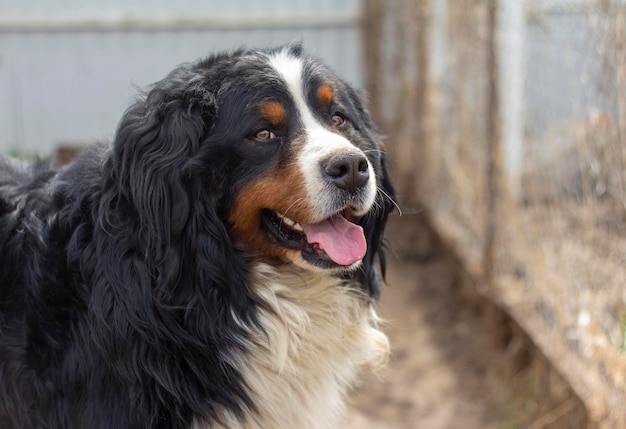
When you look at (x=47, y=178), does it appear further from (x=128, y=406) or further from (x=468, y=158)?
(x=468, y=158)

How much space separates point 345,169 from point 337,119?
343 mm

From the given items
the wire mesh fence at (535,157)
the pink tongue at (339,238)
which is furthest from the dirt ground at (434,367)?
the pink tongue at (339,238)

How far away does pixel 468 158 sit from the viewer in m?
5.15

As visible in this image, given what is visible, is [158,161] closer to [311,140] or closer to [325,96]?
[311,140]

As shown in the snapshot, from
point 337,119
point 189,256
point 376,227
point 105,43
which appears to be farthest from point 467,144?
point 105,43

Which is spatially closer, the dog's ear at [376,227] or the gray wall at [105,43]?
the dog's ear at [376,227]

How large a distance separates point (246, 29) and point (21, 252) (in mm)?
5546

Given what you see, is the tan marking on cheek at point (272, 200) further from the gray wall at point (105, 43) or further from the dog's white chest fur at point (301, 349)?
the gray wall at point (105, 43)

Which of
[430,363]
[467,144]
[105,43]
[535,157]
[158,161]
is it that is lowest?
[430,363]

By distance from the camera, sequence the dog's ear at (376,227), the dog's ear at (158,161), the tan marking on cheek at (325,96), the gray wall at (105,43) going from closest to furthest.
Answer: the dog's ear at (158,161)
the tan marking on cheek at (325,96)
the dog's ear at (376,227)
the gray wall at (105,43)

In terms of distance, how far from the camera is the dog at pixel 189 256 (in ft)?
7.52

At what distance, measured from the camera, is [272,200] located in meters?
2.36

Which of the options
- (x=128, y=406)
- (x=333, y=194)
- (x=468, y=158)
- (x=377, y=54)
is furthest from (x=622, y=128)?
(x=377, y=54)

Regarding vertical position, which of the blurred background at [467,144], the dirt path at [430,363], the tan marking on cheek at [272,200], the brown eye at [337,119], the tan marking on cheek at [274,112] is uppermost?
the tan marking on cheek at [274,112]
